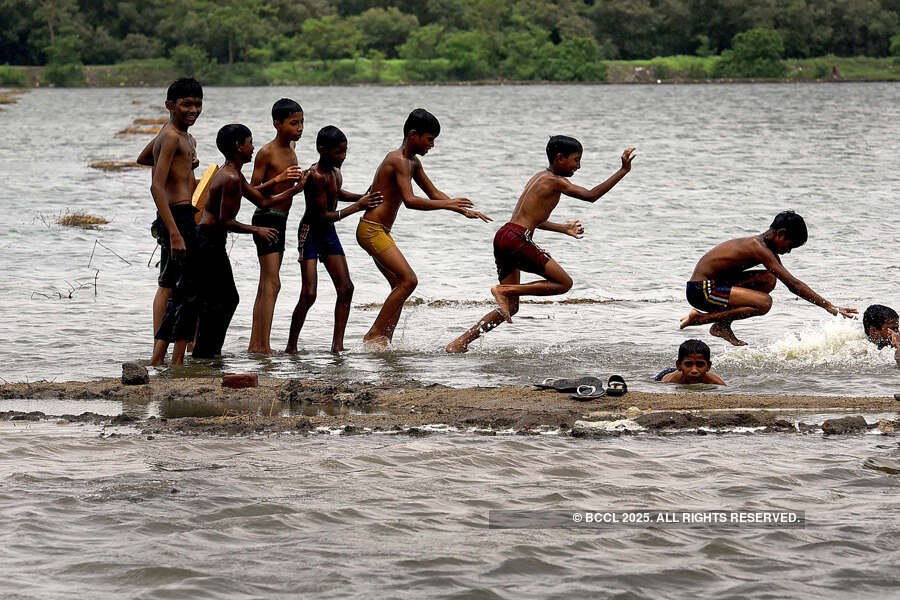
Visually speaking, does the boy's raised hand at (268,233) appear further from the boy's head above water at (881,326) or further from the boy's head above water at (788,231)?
the boy's head above water at (881,326)

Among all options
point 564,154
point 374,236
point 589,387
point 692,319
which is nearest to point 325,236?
point 374,236

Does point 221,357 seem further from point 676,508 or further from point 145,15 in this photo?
point 145,15

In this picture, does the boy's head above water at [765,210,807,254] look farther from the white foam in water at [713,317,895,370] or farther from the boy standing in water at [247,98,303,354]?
the boy standing in water at [247,98,303,354]

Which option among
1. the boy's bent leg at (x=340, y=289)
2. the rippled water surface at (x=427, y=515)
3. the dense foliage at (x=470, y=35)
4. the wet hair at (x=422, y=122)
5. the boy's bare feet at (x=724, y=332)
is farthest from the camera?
the dense foliage at (x=470, y=35)

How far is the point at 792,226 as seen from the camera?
8977mm

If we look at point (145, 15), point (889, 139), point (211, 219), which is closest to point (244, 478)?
point (211, 219)

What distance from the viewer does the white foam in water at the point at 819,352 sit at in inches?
352

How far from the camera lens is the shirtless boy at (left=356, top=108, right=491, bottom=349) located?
927 cm

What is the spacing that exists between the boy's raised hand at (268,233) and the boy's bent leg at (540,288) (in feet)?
5.62

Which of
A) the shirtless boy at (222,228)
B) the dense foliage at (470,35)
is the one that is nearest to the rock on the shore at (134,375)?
the shirtless boy at (222,228)

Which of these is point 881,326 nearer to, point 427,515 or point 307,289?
point 307,289

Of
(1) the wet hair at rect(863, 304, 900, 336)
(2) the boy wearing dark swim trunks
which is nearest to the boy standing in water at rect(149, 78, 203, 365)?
(2) the boy wearing dark swim trunks

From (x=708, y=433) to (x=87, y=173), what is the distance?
25.0 metres

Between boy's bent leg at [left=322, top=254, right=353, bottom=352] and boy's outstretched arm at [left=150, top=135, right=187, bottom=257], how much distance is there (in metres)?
1.24
